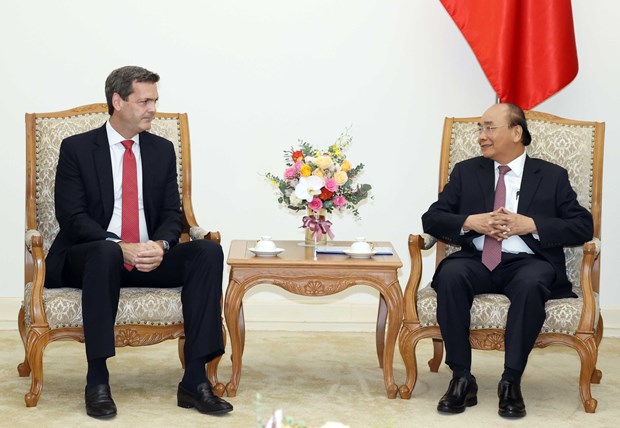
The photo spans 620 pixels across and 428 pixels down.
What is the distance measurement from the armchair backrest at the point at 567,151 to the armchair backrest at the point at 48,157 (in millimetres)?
1347

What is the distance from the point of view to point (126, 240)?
4438 millimetres

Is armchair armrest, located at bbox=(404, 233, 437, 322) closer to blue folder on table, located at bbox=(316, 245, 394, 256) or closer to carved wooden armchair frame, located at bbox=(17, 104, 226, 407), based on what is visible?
blue folder on table, located at bbox=(316, 245, 394, 256)

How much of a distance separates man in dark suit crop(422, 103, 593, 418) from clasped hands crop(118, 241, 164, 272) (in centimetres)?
124

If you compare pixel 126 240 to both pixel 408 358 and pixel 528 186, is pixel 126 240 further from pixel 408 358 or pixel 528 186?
A: pixel 528 186

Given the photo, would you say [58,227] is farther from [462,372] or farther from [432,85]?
[432,85]

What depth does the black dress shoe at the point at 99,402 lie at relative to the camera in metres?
3.95

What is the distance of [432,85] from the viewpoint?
227 inches

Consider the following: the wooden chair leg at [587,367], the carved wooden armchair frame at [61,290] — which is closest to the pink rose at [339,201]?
the carved wooden armchair frame at [61,290]

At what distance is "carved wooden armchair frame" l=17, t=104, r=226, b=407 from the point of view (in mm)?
4035

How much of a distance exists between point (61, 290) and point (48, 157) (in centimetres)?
76

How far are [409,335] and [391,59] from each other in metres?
2.01

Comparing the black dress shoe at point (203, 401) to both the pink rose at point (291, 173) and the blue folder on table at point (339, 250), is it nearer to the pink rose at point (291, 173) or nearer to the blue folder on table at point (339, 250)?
the blue folder on table at point (339, 250)

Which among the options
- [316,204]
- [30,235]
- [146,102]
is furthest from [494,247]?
[30,235]

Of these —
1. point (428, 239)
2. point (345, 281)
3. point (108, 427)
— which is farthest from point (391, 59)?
point (108, 427)
